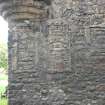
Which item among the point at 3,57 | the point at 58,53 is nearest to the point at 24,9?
the point at 58,53

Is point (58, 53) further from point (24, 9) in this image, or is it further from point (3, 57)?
point (3, 57)

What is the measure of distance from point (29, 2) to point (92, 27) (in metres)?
1.21

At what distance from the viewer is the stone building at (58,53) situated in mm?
6316

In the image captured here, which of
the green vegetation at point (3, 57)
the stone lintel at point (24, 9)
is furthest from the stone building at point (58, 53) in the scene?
the green vegetation at point (3, 57)

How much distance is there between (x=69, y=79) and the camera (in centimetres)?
634

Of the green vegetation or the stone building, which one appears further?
the green vegetation

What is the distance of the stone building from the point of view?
6316 mm

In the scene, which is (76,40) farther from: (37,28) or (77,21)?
(37,28)

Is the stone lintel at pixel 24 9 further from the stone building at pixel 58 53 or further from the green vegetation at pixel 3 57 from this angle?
the green vegetation at pixel 3 57

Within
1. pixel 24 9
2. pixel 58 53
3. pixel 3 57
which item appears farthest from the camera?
pixel 3 57

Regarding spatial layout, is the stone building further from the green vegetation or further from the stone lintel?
the green vegetation

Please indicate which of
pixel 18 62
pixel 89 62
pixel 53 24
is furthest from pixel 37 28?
pixel 89 62

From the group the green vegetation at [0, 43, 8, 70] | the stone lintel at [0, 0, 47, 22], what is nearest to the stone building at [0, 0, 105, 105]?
the stone lintel at [0, 0, 47, 22]

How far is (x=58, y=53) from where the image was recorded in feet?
20.9
